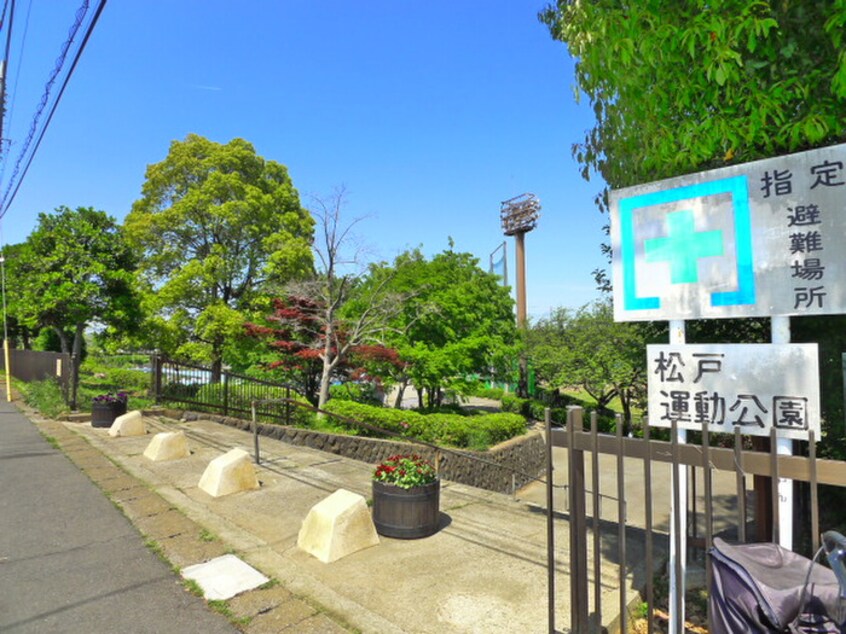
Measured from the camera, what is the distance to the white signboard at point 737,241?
2713mm

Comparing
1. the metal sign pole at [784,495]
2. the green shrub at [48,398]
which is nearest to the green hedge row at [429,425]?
the green shrub at [48,398]

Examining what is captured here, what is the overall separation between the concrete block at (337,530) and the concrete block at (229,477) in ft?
7.23

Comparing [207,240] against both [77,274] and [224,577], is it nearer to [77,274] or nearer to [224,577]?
[77,274]

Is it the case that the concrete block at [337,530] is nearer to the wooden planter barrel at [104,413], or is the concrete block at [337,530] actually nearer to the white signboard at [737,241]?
the white signboard at [737,241]

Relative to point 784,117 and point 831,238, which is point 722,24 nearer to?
point 784,117

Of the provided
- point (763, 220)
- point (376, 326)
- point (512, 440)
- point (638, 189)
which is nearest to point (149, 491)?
point (638, 189)

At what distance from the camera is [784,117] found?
3.14 meters

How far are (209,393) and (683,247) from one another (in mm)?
13617

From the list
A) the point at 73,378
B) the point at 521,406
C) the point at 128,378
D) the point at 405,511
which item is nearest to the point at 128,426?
the point at 73,378

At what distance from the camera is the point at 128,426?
35.3 ft

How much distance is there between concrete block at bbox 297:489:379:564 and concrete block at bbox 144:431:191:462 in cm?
488

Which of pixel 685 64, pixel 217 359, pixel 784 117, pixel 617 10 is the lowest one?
pixel 217 359

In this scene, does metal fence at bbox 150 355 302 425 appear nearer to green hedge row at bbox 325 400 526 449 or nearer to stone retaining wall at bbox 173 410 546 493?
stone retaining wall at bbox 173 410 546 493

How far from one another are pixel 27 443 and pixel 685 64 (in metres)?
12.9
